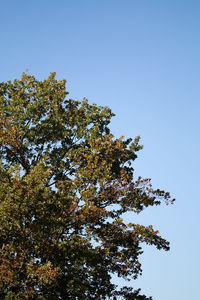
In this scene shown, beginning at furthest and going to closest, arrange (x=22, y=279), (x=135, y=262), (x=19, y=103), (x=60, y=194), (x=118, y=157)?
(x=19, y=103) < (x=118, y=157) < (x=135, y=262) < (x=60, y=194) < (x=22, y=279)

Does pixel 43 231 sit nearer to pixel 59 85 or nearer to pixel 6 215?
pixel 6 215

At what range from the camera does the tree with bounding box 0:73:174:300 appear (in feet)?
57.1

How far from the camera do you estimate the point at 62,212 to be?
18.3 m

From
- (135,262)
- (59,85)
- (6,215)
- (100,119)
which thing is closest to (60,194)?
(6,215)

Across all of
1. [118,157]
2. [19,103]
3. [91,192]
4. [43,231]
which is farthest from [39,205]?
[19,103]

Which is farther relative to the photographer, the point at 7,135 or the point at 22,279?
the point at 7,135

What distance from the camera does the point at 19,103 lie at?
2444 cm

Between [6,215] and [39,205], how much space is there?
161 cm

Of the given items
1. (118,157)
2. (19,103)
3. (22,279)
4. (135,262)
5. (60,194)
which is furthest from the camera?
(19,103)

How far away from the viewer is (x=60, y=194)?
18469 mm

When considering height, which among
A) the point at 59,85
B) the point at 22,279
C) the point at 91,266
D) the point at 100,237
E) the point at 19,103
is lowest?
the point at 22,279

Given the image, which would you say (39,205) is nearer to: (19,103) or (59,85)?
(19,103)

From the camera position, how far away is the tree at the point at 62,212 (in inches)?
685

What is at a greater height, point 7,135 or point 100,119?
point 100,119
